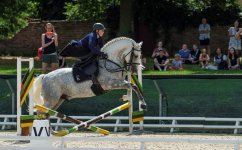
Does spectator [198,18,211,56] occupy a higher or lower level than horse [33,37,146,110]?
higher

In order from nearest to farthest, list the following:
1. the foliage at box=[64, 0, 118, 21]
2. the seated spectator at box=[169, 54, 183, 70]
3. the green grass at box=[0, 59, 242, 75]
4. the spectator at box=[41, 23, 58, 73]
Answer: the spectator at box=[41, 23, 58, 73] < the green grass at box=[0, 59, 242, 75] < the seated spectator at box=[169, 54, 183, 70] < the foliage at box=[64, 0, 118, 21]

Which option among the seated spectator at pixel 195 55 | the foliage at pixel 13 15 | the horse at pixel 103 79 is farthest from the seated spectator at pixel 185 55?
the horse at pixel 103 79

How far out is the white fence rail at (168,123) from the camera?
18219 mm

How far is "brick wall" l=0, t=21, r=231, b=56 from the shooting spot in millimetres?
35875

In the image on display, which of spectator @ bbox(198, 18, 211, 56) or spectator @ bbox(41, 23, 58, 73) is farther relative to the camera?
spectator @ bbox(198, 18, 211, 56)

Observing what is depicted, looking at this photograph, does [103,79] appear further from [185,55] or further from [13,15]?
[13,15]

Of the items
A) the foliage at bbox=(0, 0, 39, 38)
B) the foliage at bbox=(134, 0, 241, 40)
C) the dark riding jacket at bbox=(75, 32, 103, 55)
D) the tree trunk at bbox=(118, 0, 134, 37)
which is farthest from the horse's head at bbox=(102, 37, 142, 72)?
the foliage at bbox=(134, 0, 241, 40)

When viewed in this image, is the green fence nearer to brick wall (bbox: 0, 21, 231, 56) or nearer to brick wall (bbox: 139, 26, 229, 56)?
brick wall (bbox: 0, 21, 231, 56)

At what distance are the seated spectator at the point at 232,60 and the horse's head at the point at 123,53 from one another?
926 centimetres

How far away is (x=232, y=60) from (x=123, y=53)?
974cm

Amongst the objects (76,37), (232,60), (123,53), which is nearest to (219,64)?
(232,60)

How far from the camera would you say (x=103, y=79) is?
54.6ft

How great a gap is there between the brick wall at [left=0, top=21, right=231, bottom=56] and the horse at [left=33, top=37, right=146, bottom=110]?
18.0m

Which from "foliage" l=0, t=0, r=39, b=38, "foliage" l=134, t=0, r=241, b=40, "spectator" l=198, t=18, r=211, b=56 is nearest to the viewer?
"spectator" l=198, t=18, r=211, b=56
